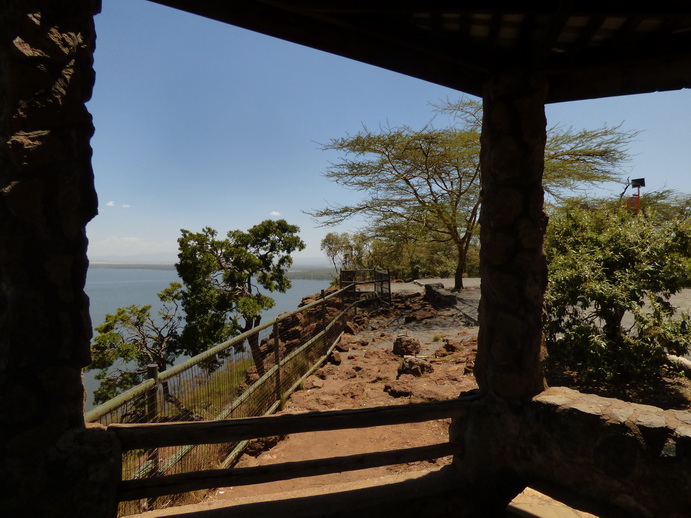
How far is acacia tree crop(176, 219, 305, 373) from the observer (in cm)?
1207

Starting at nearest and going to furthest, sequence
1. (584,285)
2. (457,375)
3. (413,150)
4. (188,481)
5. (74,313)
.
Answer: (74,313)
(188,481)
(584,285)
(457,375)
(413,150)

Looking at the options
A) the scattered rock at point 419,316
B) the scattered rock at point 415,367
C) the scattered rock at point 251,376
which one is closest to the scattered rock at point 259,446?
the scattered rock at point 251,376

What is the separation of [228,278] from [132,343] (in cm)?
374

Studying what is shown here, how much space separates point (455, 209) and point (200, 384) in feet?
49.7

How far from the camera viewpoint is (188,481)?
2.13m

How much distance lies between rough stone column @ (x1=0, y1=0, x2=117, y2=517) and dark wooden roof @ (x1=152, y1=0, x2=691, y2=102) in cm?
62

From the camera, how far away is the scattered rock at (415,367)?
6105 mm

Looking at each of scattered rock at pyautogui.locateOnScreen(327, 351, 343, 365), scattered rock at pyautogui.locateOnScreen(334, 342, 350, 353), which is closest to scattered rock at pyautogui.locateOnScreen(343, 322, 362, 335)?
scattered rock at pyautogui.locateOnScreen(334, 342, 350, 353)

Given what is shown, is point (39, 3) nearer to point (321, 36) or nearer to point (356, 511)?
point (321, 36)

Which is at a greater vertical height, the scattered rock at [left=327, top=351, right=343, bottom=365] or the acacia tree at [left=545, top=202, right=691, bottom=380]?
the acacia tree at [left=545, top=202, right=691, bottom=380]

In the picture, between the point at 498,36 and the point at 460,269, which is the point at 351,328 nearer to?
the point at 460,269

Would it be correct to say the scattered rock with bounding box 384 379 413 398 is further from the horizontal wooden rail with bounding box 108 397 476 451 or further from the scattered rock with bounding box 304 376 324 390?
the horizontal wooden rail with bounding box 108 397 476 451

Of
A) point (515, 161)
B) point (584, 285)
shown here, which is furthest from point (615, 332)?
point (515, 161)

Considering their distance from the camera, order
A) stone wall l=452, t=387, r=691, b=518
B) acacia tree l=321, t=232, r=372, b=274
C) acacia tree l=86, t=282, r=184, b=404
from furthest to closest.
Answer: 1. acacia tree l=321, t=232, r=372, b=274
2. acacia tree l=86, t=282, r=184, b=404
3. stone wall l=452, t=387, r=691, b=518
